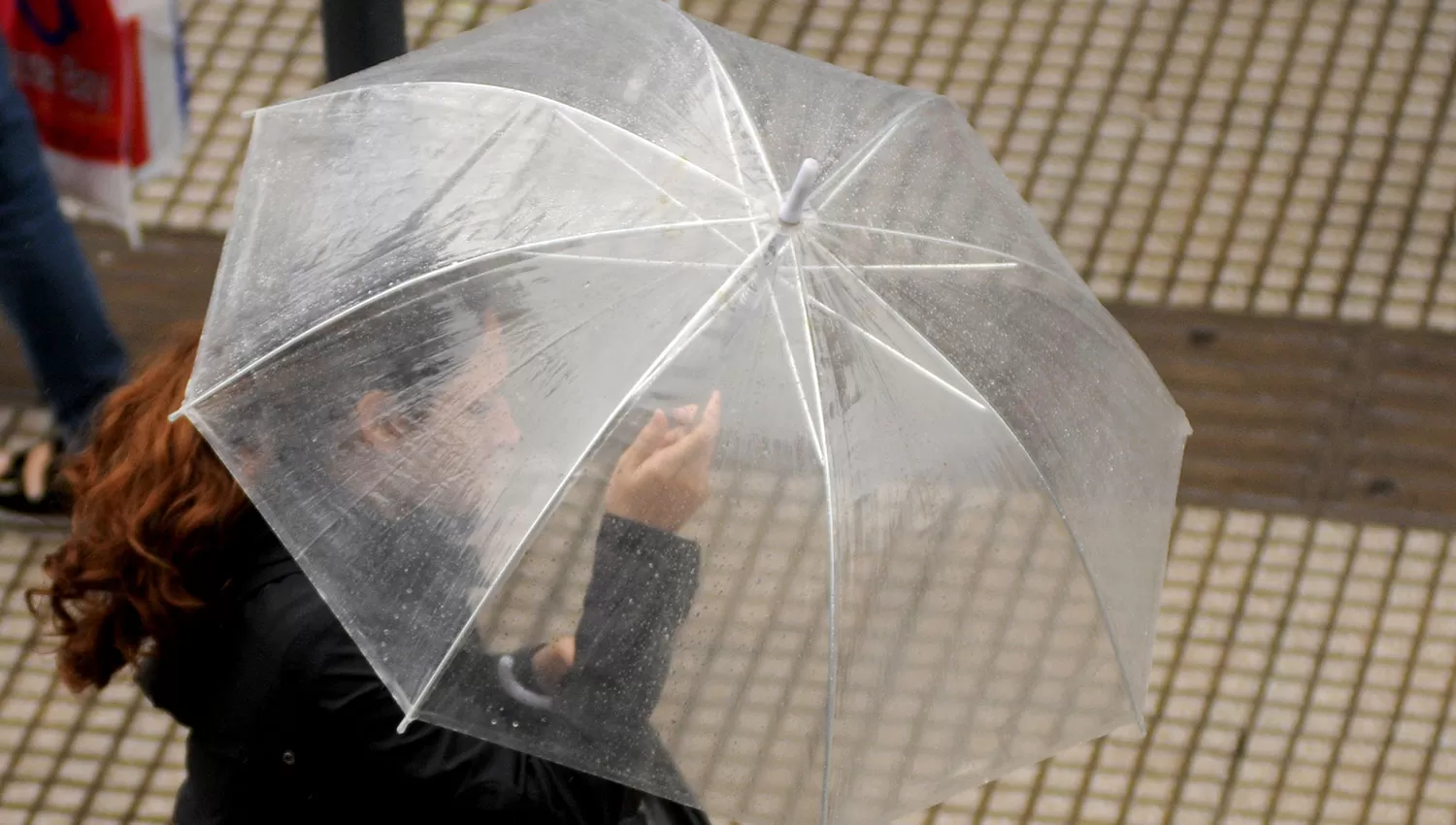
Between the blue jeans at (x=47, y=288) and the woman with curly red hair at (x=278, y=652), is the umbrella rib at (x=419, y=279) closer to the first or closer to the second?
the woman with curly red hair at (x=278, y=652)

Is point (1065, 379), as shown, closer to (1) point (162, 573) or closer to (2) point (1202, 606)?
(1) point (162, 573)

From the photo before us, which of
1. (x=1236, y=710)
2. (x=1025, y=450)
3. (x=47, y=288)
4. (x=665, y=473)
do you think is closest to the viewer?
(x=665, y=473)

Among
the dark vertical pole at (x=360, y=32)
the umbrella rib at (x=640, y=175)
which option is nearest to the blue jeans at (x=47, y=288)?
the dark vertical pole at (x=360, y=32)

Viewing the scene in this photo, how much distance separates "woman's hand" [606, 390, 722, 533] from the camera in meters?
1.77

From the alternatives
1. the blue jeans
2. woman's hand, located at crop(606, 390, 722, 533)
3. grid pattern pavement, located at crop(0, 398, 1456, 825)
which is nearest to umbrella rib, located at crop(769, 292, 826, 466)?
woman's hand, located at crop(606, 390, 722, 533)

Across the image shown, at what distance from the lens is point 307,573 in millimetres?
1800

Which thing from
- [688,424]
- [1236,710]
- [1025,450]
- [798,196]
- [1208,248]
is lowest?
[1236,710]

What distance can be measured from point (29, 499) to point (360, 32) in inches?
53.1

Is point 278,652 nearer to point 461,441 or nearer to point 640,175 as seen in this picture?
point 461,441

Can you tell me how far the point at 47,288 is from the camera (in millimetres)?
3111

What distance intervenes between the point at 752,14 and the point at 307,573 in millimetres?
2748

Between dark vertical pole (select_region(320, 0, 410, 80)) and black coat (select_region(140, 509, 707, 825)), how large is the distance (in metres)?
0.86

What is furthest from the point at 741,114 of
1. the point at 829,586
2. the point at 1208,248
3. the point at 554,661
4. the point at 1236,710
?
the point at 1208,248

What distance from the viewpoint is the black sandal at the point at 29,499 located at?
3291 millimetres
